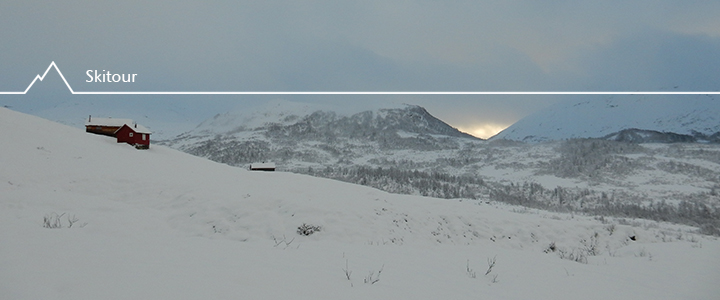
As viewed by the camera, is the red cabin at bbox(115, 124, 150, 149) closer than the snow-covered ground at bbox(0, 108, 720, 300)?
No

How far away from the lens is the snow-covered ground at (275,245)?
5.27 meters

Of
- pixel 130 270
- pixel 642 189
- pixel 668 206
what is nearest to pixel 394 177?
pixel 668 206

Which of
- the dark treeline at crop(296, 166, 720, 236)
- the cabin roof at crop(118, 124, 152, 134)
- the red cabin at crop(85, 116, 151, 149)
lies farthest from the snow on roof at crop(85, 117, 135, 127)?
the dark treeline at crop(296, 166, 720, 236)

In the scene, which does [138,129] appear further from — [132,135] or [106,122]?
[106,122]

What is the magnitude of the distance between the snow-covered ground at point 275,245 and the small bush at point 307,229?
21 cm

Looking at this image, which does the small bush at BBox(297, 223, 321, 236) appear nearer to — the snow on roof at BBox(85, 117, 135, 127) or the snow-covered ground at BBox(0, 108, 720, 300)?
the snow-covered ground at BBox(0, 108, 720, 300)

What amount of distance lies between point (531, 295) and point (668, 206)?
3830 inches

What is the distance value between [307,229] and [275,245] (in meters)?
3.06

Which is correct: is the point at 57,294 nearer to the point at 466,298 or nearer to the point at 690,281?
the point at 466,298

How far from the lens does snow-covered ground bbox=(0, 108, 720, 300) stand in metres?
5.27

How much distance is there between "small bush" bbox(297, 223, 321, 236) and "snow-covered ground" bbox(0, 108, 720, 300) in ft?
0.68

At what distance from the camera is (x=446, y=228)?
→ 55.7 feet

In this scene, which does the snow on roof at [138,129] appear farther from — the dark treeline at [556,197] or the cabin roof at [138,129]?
the dark treeline at [556,197]

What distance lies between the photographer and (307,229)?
43.8 feet
